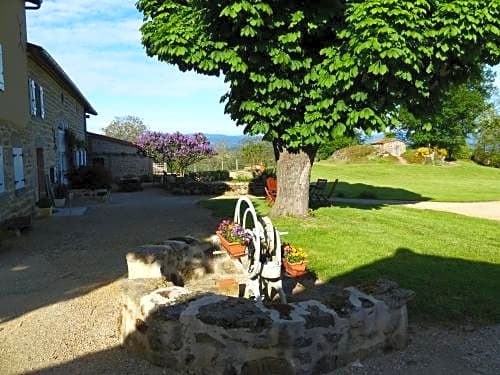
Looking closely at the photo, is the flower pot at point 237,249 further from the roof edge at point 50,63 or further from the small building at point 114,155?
the small building at point 114,155

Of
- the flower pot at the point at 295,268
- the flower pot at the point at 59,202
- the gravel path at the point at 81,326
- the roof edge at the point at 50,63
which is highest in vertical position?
the roof edge at the point at 50,63

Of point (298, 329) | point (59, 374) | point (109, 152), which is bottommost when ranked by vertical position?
point (59, 374)

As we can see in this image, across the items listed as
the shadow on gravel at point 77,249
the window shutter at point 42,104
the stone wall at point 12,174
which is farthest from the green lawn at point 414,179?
the stone wall at point 12,174

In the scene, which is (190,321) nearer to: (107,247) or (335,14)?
(107,247)

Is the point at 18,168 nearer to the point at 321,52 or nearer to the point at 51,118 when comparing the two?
the point at 51,118

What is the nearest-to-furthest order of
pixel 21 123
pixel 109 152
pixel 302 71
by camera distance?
pixel 302 71, pixel 21 123, pixel 109 152

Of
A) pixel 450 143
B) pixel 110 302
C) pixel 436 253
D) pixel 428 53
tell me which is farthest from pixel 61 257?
pixel 450 143

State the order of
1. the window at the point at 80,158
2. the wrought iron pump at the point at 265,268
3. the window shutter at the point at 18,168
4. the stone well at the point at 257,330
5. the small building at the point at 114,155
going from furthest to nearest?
the small building at the point at 114,155 → the window at the point at 80,158 → the window shutter at the point at 18,168 → the wrought iron pump at the point at 265,268 → the stone well at the point at 257,330

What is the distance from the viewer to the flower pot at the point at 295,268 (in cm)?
575

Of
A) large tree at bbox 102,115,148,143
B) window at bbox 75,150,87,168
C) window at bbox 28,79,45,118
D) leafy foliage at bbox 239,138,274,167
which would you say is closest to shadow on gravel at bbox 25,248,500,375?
window at bbox 28,79,45,118

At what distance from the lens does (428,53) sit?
7.53m

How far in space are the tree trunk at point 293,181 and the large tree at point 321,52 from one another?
0.57 metres

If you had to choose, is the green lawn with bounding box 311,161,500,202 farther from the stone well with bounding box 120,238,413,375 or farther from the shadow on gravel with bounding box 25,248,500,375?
the stone well with bounding box 120,238,413,375

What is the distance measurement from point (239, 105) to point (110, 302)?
18.2 feet
